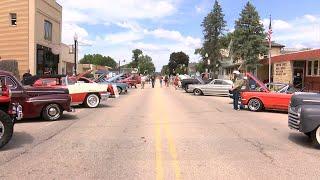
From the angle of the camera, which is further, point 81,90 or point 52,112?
point 81,90

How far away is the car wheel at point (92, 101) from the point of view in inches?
870

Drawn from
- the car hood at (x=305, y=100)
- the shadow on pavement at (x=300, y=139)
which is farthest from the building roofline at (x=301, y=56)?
the car hood at (x=305, y=100)

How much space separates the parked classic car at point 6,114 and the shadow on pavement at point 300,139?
643 centimetres

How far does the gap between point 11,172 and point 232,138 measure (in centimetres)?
582

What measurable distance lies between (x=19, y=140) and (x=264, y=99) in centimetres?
1206

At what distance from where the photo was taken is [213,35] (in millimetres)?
82438

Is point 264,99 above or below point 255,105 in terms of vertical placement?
above

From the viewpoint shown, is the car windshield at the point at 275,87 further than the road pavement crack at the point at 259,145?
Yes

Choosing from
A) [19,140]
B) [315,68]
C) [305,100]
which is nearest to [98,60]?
[315,68]

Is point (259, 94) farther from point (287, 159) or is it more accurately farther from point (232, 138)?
point (287, 159)

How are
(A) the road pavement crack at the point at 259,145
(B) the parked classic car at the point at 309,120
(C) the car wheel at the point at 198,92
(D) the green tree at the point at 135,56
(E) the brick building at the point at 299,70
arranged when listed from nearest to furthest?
(A) the road pavement crack at the point at 259,145 → (B) the parked classic car at the point at 309,120 → (C) the car wheel at the point at 198,92 → (E) the brick building at the point at 299,70 → (D) the green tree at the point at 135,56

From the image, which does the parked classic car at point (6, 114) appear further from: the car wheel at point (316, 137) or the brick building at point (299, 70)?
the brick building at point (299, 70)

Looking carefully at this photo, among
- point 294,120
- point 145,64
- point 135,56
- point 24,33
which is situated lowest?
point 294,120

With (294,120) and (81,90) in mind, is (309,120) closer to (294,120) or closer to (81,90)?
(294,120)
